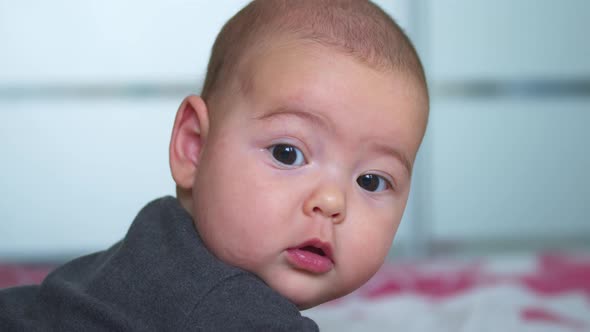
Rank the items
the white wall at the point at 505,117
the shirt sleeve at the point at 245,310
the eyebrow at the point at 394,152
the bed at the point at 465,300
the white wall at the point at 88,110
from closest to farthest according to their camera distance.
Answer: the shirt sleeve at the point at 245,310 < the eyebrow at the point at 394,152 < the bed at the point at 465,300 < the white wall at the point at 88,110 < the white wall at the point at 505,117

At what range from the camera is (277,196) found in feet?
2.80

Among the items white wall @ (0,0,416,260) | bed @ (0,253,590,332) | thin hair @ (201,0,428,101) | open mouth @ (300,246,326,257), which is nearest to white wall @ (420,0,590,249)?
white wall @ (0,0,416,260)

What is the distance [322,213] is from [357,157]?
0.29ft

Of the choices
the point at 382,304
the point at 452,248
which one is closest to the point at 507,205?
the point at 452,248

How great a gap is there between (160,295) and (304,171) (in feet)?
0.71

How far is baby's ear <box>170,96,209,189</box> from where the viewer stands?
98 cm

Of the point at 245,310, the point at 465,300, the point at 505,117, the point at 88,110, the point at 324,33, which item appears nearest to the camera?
the point at 245,310

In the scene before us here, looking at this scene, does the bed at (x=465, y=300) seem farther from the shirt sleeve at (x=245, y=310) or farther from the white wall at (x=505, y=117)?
the white wall at (x=505, y=117)

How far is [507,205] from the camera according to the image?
3205 mm

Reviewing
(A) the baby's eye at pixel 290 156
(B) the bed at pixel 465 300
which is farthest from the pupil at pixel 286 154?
(B) the bed at pixel 465 300

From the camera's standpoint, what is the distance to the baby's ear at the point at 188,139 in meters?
0.98

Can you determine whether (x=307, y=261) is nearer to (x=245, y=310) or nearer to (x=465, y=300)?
(x=245, y=310)

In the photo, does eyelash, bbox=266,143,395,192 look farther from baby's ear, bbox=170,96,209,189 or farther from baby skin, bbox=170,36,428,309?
baby's ear, bbox=170,96,209,189

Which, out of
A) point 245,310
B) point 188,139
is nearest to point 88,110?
point 188,139
